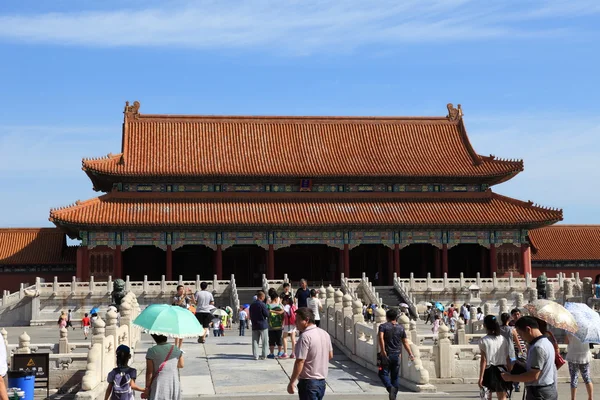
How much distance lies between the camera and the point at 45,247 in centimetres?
5712

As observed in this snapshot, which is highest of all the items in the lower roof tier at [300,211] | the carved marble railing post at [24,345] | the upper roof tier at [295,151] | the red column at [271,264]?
the upper roof tier at [295,151]

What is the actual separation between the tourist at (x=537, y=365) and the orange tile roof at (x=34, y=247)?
46454mm

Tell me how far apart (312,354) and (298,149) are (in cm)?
4744

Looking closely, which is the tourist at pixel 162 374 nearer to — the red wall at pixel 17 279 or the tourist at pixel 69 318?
the tourist at pixel 69 318

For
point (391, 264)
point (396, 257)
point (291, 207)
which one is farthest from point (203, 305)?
point (391, 264)

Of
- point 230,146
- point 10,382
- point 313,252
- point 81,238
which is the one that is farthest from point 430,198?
point 10,382

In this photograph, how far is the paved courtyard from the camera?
19.2m

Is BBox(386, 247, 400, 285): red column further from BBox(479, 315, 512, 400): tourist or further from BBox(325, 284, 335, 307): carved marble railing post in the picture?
BBox(479, 315, 512, 400): tourist

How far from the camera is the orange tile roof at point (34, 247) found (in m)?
55.8

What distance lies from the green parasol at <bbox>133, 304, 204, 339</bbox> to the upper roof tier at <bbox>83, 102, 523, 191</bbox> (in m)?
41.0

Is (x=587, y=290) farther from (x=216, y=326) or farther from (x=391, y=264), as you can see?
(x=216, y=326)

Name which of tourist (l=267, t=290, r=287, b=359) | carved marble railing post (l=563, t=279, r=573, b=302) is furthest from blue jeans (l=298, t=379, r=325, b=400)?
carved marble railing post (l=563, t=279, r=573, b=302)

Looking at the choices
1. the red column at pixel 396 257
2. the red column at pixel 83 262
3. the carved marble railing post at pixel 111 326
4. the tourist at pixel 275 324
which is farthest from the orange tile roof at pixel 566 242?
the carved marble railing post at pixel 111 326

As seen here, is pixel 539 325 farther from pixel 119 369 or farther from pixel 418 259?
pixel 418 259
